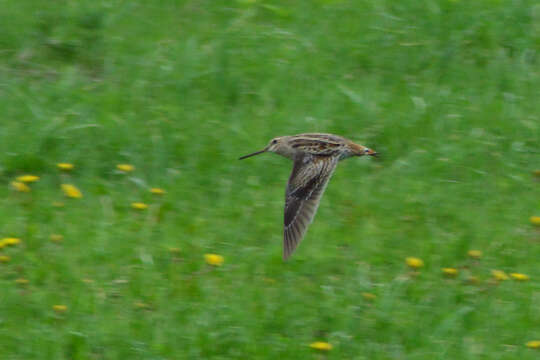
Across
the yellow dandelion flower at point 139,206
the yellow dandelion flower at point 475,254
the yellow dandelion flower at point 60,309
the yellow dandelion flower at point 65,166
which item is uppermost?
the yellow dandelion flower at point 65,166

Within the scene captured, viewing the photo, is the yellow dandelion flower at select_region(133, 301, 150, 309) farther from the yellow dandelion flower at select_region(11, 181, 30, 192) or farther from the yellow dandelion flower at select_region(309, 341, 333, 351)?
the yellow dandelion flower at select_region(11, 181, 30, 192)

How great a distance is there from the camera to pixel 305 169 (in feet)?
20.5

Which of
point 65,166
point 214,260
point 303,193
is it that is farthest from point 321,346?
point 65,166

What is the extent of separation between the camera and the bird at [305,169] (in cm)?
588

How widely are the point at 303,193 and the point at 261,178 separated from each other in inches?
29.5

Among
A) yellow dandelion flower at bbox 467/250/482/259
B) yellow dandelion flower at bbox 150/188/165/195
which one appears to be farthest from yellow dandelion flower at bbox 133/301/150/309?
yellow dandelion flower at bbox 467/250/482/259

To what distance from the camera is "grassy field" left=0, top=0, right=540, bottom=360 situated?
17.5ft

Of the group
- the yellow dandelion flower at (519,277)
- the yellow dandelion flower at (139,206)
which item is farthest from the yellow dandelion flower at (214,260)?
the yellow dandelion flower at (519,277)

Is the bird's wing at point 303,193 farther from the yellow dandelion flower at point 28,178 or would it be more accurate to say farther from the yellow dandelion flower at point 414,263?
the yellow dandelion flower at point 28,178

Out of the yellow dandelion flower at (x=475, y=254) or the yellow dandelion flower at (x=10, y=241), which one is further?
the yellow dandelion flower at (x=475, y=254)

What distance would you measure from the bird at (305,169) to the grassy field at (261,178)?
0.22 m

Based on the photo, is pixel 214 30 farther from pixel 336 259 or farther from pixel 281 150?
pixel 336 259

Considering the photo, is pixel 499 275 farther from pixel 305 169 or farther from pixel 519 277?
pixel 305 169

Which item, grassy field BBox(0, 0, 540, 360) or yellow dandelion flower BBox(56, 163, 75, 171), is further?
yellow dandelion flower BBox(56, 163, 75, 171)
